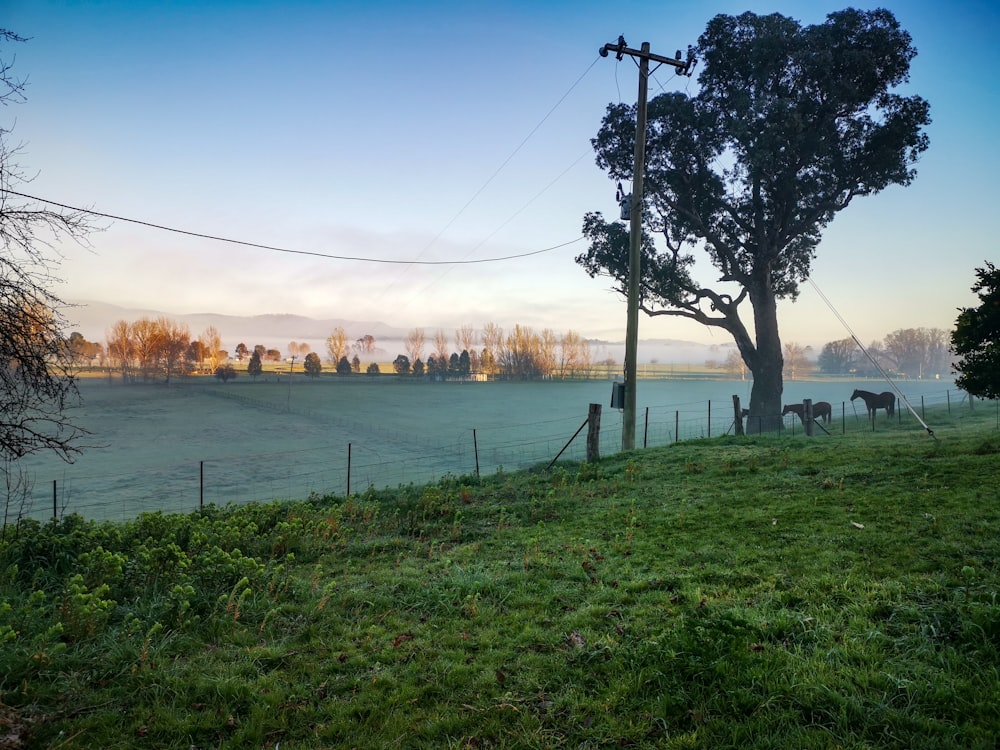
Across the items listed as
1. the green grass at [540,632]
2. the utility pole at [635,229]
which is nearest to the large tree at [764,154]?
the utility pole at [635,229]

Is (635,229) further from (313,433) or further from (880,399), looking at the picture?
(313,433)

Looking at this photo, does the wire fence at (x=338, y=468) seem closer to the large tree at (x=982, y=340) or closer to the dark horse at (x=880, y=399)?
the dark horse at (x=880, y=399)

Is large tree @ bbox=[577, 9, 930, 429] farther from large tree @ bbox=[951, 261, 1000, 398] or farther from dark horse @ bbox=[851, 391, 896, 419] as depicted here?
large tree @ bbox=[951, 261, 1000, 398]

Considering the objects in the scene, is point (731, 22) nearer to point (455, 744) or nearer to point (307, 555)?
point (307, 555)

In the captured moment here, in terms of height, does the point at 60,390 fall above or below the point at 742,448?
above

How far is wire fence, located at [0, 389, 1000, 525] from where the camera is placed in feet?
74.2

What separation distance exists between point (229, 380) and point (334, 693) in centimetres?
8784

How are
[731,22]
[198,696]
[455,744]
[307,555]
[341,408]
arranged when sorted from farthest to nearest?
[341,408] < [731,22] < [307,555] < [198,696] < [455,744]

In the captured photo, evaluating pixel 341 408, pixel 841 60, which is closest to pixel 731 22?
pixel 841 60

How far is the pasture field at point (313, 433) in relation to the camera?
84.5 feet

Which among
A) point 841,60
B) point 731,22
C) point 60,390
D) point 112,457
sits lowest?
point 112,457

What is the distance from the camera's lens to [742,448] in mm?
15414

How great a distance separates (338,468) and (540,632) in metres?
26.1

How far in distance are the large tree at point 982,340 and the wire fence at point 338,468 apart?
889 centimetres
